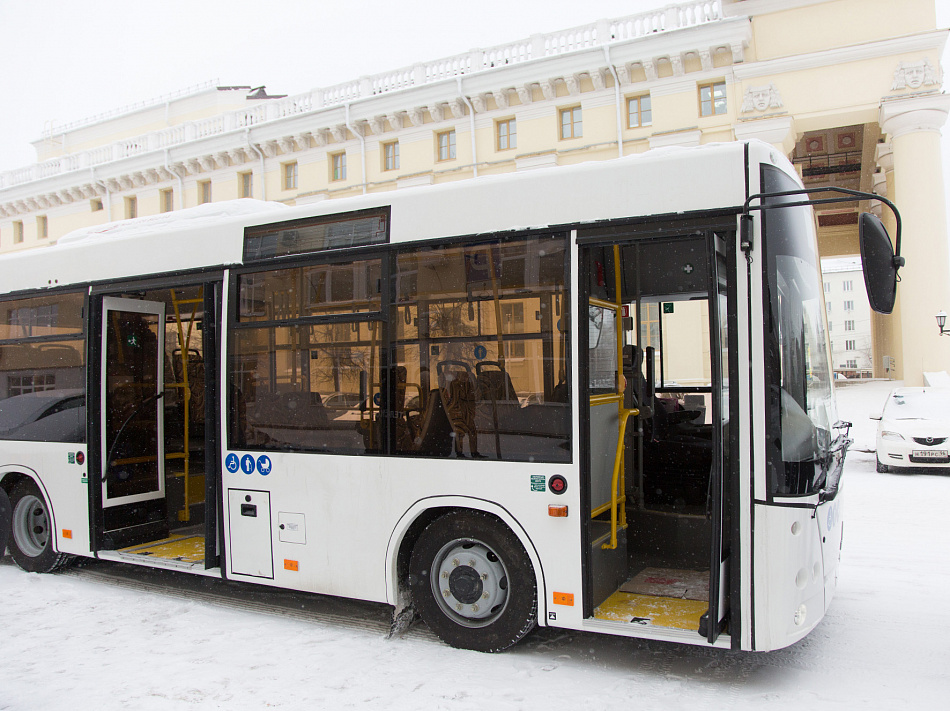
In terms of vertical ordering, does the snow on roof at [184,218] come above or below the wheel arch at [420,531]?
above

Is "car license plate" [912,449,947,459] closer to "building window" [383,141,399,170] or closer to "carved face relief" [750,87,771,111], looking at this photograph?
"carved face relief" [750,87,771,111]

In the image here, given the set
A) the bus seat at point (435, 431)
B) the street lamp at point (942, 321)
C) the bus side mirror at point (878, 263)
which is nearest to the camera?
the bus side mirror at point (878, 263)

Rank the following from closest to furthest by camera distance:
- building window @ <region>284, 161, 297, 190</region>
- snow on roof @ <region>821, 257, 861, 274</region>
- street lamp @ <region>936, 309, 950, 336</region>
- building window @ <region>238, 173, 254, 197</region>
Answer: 1. street lamp @ <region>936, 309, 950, 336</region>
2. building window @ <region>284, 161, 297, 190</region>
3. building window @ <region>238, 173, 254, 197</region>
4. snow on roof @ <region>821, 257, 861, 274</region>

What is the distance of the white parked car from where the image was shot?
12.8m

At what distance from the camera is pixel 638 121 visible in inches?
1011

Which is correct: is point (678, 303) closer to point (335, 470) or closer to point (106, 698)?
point (335, 470)

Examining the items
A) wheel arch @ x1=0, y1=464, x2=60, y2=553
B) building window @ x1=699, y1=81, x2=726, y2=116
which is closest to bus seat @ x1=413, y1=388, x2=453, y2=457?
wheel arch @ x1=0, y1=464, x2=60, y2=553

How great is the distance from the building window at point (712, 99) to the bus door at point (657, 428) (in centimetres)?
2028

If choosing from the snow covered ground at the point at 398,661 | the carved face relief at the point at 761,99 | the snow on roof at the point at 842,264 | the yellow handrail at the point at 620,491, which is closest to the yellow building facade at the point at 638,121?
the carved face relief at the point at 761,99

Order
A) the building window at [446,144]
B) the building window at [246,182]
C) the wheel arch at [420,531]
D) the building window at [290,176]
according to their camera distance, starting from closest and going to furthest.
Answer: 1. the wheel arch at [420,531]
2. the building window at [446,144]
3. the building window at [290,176]
4. the building window at [246,182]

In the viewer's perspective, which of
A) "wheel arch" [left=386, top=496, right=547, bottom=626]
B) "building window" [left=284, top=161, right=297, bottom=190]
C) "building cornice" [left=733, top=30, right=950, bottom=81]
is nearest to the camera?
"wheel arch" [left=386, top=496, right=547, bottom=626]

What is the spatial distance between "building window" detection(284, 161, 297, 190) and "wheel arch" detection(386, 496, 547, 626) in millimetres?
29287

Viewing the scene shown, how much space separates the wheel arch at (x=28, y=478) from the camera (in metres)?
6.96

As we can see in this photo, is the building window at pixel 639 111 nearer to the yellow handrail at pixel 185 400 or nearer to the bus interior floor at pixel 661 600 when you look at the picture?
the yellow handrail at pixel 185 400
